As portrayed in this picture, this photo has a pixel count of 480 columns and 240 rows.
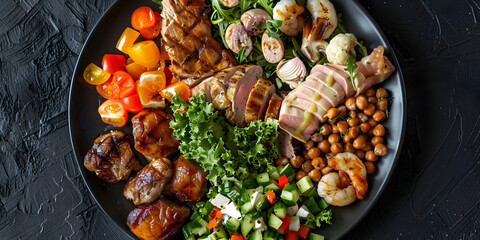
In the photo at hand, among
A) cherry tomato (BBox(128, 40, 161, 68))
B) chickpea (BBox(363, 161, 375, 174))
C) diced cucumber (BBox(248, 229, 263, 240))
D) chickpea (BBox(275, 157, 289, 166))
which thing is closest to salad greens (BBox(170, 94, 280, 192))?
chickpea (BBox(275, 157, 289, 166))

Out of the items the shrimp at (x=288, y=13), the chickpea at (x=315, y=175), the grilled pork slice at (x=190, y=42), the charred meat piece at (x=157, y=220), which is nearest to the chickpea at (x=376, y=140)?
the chickpea at (x=315, y=175)

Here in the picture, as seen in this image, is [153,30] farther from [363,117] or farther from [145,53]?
[363,117]

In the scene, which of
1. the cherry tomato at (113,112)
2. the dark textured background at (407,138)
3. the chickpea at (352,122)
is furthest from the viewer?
the cherry tomato at (113,112)

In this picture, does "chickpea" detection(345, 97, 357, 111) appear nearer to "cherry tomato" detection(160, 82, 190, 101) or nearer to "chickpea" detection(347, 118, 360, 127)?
"chickpea" detection(347, 118, 360, 127)

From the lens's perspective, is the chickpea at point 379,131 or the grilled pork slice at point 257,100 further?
the grilled pork slice at point 257,100

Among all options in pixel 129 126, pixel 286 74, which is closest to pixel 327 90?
pixel 286 74

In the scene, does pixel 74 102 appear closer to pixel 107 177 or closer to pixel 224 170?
pixel 107 177

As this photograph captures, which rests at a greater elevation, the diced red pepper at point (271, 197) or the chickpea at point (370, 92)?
the chickpea at point (370, 92)

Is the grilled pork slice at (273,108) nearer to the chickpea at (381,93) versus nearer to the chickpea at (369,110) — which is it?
the chickpea at (369,110)
